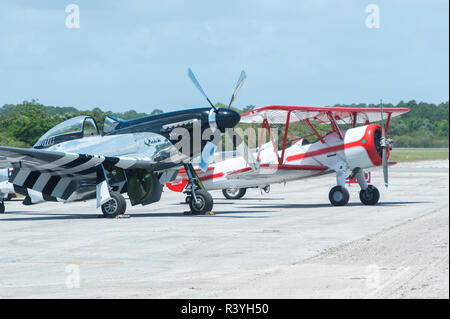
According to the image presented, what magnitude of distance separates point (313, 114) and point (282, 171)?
2250mm

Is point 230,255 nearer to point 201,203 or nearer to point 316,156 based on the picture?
point 201,203

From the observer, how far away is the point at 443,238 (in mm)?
11977

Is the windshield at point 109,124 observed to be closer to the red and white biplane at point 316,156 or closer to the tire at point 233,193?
the red and white biplane at point 316,156

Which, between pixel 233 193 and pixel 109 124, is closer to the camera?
pixel 109 124

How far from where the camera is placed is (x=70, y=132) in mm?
19188

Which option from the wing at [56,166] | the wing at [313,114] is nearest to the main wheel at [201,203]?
the wing at [56,166]

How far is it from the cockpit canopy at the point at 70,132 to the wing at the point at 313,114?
5.20 m

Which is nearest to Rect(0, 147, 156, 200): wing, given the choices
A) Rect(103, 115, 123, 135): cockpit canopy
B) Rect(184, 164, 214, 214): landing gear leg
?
Rect(103, 115, 123, 135): cockpit canopy

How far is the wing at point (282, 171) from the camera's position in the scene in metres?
22.2

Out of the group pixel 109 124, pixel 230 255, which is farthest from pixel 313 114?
pixel 230 255

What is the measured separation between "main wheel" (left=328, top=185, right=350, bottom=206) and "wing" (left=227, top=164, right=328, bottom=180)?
82 cm
